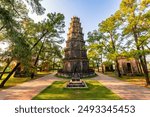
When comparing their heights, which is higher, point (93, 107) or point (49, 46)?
point (49, 46)

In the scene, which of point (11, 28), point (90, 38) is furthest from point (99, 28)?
point (11, 28)

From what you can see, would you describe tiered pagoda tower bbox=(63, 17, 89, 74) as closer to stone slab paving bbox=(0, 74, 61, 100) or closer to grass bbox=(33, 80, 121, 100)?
stone slab paving bbox=(0, 74, 61, 100)

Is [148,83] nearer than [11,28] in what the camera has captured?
No

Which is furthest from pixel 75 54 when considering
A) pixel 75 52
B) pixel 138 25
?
pixel 138 25

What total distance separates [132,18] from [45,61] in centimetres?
2431

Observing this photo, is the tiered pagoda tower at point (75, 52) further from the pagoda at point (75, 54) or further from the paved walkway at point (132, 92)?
the paved walkway at point (132, 92)

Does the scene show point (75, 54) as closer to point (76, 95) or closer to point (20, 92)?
point (20, 92)

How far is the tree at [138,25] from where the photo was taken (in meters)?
15.6

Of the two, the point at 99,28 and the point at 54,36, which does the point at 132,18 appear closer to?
the point at 99,28

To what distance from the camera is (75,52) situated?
33.5 metres

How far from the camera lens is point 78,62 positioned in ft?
107

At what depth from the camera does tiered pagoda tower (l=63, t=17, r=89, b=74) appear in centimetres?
3275

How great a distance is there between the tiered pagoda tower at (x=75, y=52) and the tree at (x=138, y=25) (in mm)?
15403

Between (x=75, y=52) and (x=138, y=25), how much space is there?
18254mm
